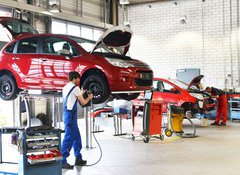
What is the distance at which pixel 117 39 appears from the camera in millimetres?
6793

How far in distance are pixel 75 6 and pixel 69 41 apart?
7336 millimetres

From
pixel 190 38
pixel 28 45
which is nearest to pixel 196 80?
pixel 190 38

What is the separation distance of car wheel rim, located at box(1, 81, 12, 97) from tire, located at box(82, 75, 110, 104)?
1748mm

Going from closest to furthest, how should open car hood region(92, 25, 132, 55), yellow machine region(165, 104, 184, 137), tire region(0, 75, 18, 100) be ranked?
open car hood region(92, 25, 132, 55) → tire region(0, 75, 18, 100) → yellow machine region(165, 104, 184, 137)

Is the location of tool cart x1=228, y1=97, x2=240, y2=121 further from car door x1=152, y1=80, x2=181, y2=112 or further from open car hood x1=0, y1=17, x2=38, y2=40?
open car hood x1=0, y1=17, x2=38, y2=40

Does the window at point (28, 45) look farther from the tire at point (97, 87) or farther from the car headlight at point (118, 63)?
the car headlight at point (118, 63)

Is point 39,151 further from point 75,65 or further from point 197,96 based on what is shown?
point 197,96

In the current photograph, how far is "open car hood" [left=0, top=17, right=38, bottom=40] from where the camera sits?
24.0 ft

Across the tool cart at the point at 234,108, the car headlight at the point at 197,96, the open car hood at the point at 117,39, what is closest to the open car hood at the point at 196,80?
the car headlight at the point at 197,96

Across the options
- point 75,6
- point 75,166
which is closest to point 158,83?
point 75,6

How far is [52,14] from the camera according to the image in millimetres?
11258

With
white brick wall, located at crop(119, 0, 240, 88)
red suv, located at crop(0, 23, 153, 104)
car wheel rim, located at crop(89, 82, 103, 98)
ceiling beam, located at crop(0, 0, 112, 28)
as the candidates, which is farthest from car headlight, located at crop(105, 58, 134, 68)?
white brick wall, located at crop(119, 0, 240, 88)

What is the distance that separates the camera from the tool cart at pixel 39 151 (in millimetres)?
4512

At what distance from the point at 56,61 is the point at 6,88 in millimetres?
1445
